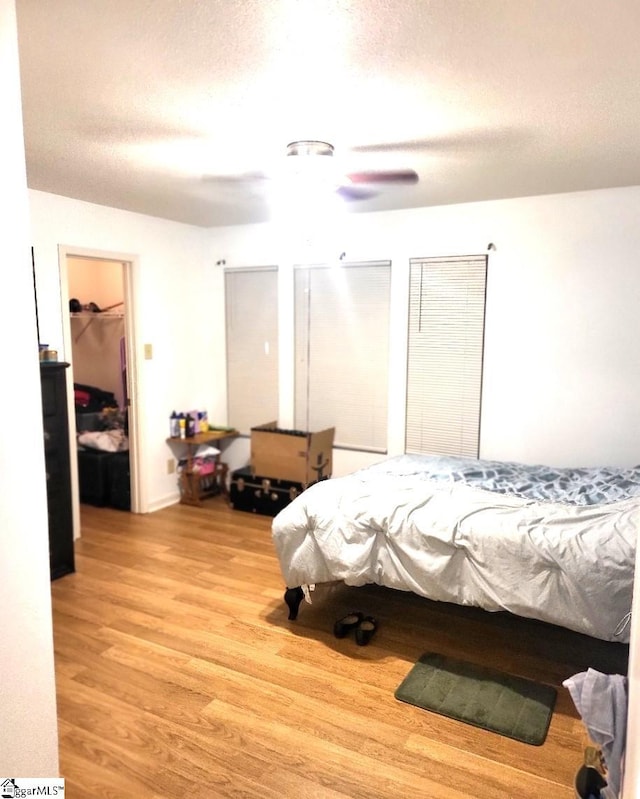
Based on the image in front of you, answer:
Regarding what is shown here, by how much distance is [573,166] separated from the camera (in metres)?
3.23

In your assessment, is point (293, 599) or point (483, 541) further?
point (293, 599)

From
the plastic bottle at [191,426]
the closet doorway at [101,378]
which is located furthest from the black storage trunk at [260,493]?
the closet doorway at [101,378]

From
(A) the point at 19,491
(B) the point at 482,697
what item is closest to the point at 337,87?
(A) the point at 19,491

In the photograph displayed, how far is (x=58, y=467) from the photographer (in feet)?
12.3

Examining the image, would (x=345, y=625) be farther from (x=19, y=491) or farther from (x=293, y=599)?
(x=19, y=491)

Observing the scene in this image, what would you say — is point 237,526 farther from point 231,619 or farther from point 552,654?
point 552,654

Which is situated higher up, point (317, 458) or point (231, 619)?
point (317, 458)

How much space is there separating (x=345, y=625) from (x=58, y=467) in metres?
2.10

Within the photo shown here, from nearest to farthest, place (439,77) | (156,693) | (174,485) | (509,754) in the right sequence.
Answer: (439,77), (509,754), (156,693), (174,485)

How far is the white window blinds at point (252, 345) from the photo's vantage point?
5211mm

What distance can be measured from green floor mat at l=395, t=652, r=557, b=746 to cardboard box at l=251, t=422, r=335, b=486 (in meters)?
2.12

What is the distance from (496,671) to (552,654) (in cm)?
38

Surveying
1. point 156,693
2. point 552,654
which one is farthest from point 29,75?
point 552,654

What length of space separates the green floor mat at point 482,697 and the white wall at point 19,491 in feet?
5.44
